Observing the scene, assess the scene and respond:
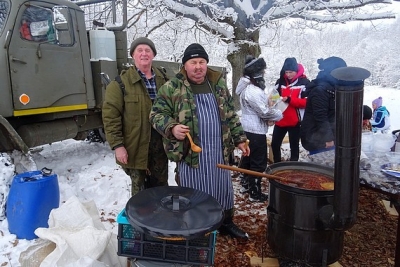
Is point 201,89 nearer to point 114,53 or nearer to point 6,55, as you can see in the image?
point 6,55

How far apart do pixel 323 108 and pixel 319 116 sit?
0.35 ft

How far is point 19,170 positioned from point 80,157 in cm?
220

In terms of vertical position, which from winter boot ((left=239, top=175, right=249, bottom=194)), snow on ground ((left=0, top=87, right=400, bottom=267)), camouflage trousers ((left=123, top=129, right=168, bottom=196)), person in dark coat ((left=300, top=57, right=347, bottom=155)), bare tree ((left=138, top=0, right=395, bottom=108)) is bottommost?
winter boot ((left=239, top=175, right=249, bottom=194))

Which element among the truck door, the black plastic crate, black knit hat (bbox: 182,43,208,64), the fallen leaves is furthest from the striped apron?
the truck door

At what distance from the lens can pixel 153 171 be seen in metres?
3.46

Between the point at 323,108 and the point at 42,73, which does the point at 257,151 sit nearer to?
the point at 323,108

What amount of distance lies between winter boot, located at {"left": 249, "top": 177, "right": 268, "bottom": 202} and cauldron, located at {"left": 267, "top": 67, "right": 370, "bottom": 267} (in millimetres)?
1488

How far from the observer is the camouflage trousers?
132 inches

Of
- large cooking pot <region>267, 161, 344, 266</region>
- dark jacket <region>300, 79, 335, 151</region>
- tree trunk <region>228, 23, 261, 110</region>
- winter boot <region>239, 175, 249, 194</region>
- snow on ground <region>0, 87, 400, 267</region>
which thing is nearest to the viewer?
large cooking pot <region>267, 161, 344, 266</region>

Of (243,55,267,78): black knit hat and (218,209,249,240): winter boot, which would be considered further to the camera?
(243,55,267,78): black knit hat

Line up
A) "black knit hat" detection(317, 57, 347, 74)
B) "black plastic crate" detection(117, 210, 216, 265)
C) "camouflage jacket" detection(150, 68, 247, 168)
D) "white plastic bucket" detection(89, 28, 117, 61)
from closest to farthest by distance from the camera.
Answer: "black plastic crate" detection(117, 210, 216, 265) < "camouflage jacket" detection(150, 68, 247, 168) < "black knit hat" detection(317, 57, 347, 74) < "white plastic bucket" detection(89, 28, 117, 61)

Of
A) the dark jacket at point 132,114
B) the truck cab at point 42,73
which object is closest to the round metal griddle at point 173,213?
the dark jacket at point 132,114

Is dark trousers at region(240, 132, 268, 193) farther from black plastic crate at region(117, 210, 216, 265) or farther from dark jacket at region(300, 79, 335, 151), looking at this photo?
black plastic crate at region(117, 210, 216, 265)

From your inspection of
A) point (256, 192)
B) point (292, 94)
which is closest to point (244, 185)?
point (256, 192)
